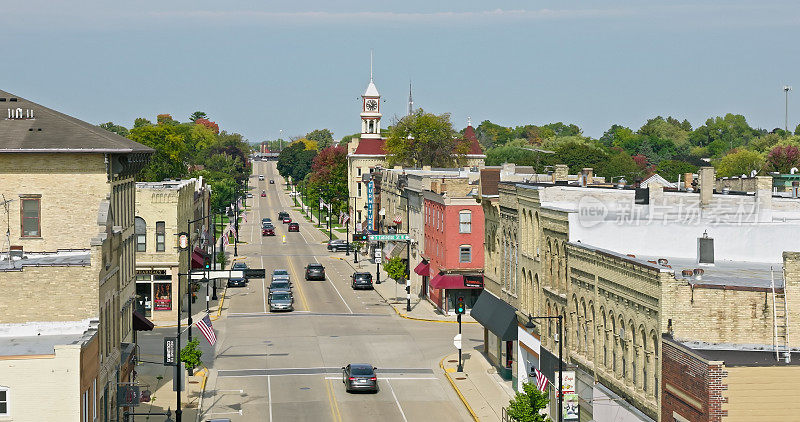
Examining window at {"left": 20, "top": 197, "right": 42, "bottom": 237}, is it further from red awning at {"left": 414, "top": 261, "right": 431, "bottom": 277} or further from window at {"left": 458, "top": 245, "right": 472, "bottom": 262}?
red awning at {"left": 414, "top": 261, "right": 431, "bottom": 277}

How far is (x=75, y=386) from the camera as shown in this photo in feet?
105

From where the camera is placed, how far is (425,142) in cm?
14900

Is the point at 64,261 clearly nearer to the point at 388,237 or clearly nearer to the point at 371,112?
the point at 388,237

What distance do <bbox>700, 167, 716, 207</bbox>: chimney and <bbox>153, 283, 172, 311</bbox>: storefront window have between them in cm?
4103

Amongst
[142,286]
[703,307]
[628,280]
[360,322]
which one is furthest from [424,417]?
[142,286]

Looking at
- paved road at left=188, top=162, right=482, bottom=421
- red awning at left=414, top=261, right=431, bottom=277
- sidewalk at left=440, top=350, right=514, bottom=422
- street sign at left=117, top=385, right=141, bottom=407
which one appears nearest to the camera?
street sign at left=117, top=385, right=141, bottom=407

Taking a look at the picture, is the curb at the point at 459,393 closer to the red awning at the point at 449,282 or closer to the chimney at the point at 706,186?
the chimney at the point at 706,186

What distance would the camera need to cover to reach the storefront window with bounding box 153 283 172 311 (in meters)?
77.0

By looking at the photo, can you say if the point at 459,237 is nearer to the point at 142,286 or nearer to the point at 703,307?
the point at 142,286

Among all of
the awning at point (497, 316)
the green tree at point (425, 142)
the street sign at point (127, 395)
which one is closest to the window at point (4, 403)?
the street sign at point (127, 395)

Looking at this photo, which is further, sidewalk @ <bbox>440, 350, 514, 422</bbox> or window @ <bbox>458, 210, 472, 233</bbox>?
window @ <bbox>458, 210, 472, 233</bbox>

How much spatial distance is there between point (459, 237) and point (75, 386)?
48192 mm

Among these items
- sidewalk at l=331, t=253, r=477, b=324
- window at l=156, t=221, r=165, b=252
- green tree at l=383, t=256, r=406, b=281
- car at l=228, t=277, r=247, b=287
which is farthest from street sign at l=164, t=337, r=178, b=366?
car at l=228, t=277, r=247, b=287

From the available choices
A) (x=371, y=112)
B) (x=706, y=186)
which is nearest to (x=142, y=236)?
(x=706, y=186)
